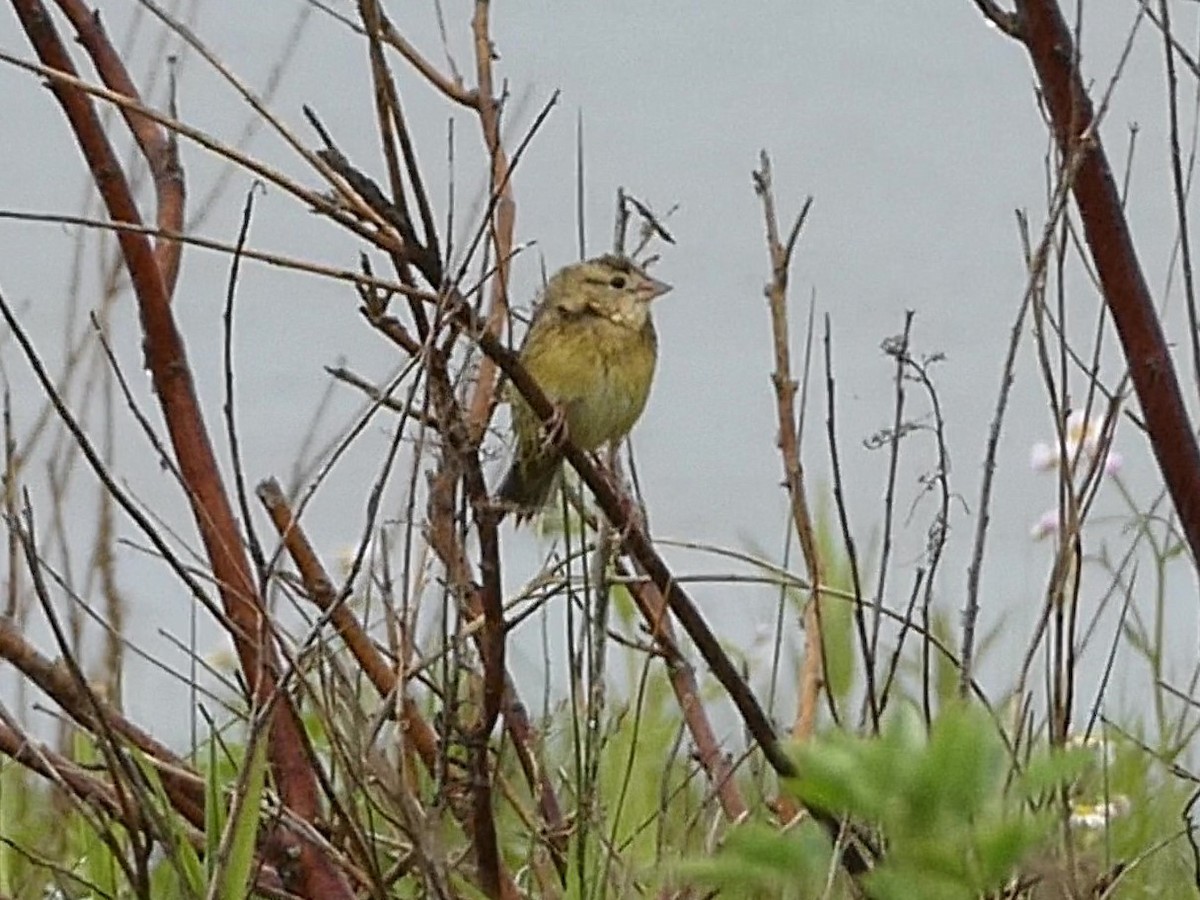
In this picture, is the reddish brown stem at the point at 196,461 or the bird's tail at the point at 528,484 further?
the bird's tail at the point at 528,484

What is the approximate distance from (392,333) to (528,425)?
1.01 meters

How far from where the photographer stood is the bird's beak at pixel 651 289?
112 inches

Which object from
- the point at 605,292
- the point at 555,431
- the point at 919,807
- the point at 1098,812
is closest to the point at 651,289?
the point at 605,292

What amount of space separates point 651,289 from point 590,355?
0.11m

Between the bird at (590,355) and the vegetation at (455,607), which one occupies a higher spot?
the bird at (590,355)

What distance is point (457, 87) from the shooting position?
6.00ft

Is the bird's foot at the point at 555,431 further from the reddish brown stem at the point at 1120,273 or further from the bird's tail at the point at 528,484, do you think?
the bird's tail at the point at 528,484

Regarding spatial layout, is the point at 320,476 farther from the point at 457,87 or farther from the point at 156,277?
the point at 457,87

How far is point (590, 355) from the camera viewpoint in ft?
9.42

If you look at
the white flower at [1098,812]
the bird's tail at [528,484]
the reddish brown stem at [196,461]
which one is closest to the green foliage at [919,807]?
the reddish brown stem at [196,461]

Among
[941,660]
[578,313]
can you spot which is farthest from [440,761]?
[578,313]

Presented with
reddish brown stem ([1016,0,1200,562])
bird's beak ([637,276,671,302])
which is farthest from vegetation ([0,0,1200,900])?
bird's beak ([637,276,671,302])

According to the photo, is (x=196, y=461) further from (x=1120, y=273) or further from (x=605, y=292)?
(x=605, y=292)

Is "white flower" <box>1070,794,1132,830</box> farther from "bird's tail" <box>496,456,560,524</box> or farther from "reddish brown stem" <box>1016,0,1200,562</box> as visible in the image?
"bird's tail" <box>496,456,560,524</box>
